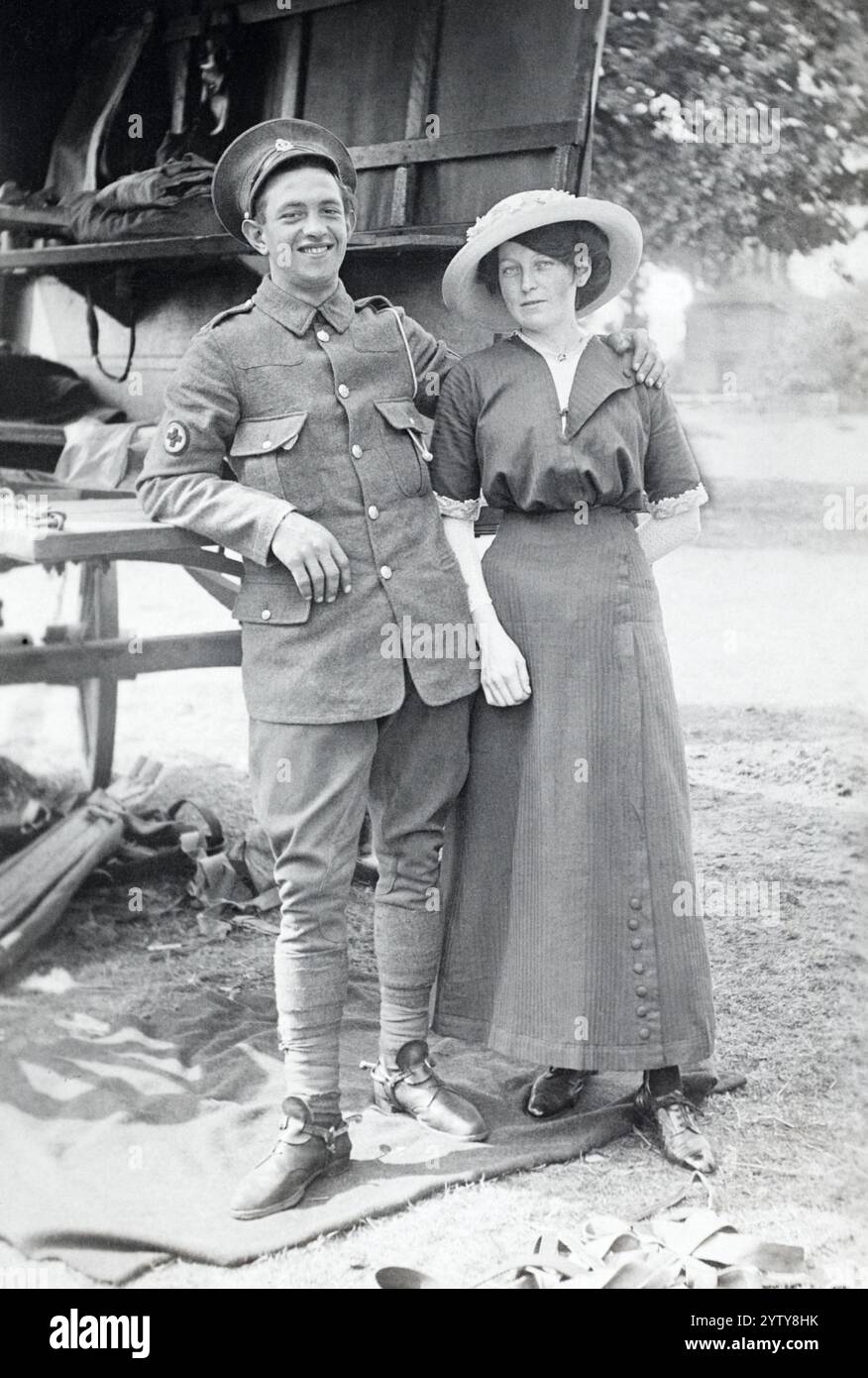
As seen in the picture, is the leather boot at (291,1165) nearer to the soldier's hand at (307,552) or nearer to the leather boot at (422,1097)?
the leather boot at (422,1097)

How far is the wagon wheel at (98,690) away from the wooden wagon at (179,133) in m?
0.52

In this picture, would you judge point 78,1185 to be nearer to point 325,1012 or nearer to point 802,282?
point 325,1012

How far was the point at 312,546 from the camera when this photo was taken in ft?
8.74

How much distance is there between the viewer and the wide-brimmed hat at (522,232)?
9.11 feet

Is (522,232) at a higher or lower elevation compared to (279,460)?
higher

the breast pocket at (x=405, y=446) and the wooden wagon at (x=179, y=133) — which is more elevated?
the wooden wagon at (x=179, y=133)

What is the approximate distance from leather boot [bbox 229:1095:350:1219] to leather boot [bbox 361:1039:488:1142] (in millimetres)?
225

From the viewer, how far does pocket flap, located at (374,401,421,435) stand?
2846mm

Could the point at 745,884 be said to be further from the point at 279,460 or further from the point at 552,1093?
the point at 279,460

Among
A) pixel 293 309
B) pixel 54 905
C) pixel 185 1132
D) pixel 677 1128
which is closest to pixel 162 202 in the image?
pixel 293 309

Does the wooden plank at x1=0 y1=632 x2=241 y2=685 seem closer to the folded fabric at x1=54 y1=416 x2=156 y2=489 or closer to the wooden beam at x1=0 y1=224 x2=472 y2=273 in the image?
the folded fabric at x1=54 y1=416 x2=156 y2=489

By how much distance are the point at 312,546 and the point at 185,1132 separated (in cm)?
140

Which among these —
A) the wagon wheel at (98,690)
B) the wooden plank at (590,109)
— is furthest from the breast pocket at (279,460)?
the wagon wheel at (98,690)


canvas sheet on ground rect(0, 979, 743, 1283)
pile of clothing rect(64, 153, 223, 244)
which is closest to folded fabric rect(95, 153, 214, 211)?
pile of clothing rect(64, 153, 223, 244)
